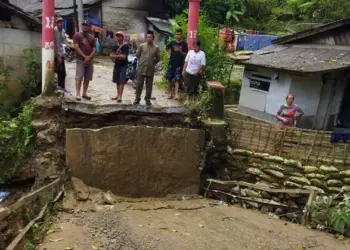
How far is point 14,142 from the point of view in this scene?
7996 mm

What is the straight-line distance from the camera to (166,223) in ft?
21.4

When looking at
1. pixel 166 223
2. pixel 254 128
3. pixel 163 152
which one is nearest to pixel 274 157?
pixel 254 128

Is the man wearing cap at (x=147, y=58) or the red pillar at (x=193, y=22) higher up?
the red pillar at (x=193, y=22)

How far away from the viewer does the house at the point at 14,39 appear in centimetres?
1038

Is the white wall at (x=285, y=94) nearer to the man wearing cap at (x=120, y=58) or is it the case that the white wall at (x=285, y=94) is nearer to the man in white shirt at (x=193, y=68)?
the man in white shirt at (x=193, y=68)

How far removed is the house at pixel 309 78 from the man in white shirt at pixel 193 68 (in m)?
3.29

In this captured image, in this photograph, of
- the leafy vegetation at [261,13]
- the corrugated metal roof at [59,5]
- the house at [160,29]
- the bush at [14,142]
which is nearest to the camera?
the bush at [14,142]

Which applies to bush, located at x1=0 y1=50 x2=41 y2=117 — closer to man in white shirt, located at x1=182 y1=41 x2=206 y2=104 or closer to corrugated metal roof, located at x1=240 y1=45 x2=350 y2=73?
man in white shirt, located at x1=182 y1=41 x2=206 y2=104

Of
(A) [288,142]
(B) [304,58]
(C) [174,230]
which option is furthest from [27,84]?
(B) [304,58]

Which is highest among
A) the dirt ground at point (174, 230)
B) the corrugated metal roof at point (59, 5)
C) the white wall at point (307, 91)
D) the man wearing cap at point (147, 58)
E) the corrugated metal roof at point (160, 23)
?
the corrugated metal roof at point (59, 5)

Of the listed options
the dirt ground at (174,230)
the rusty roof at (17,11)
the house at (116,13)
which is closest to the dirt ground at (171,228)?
the dirt ground at (174,230)

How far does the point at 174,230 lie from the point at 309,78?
736 cm

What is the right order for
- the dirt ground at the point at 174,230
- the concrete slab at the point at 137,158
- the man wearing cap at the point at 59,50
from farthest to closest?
the man wearing cap at the point at 59,50, the concrete slab at the point at 137,158, the dirt ground at the point at 174,230

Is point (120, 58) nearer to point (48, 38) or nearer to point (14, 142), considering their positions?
point (48, 38)
